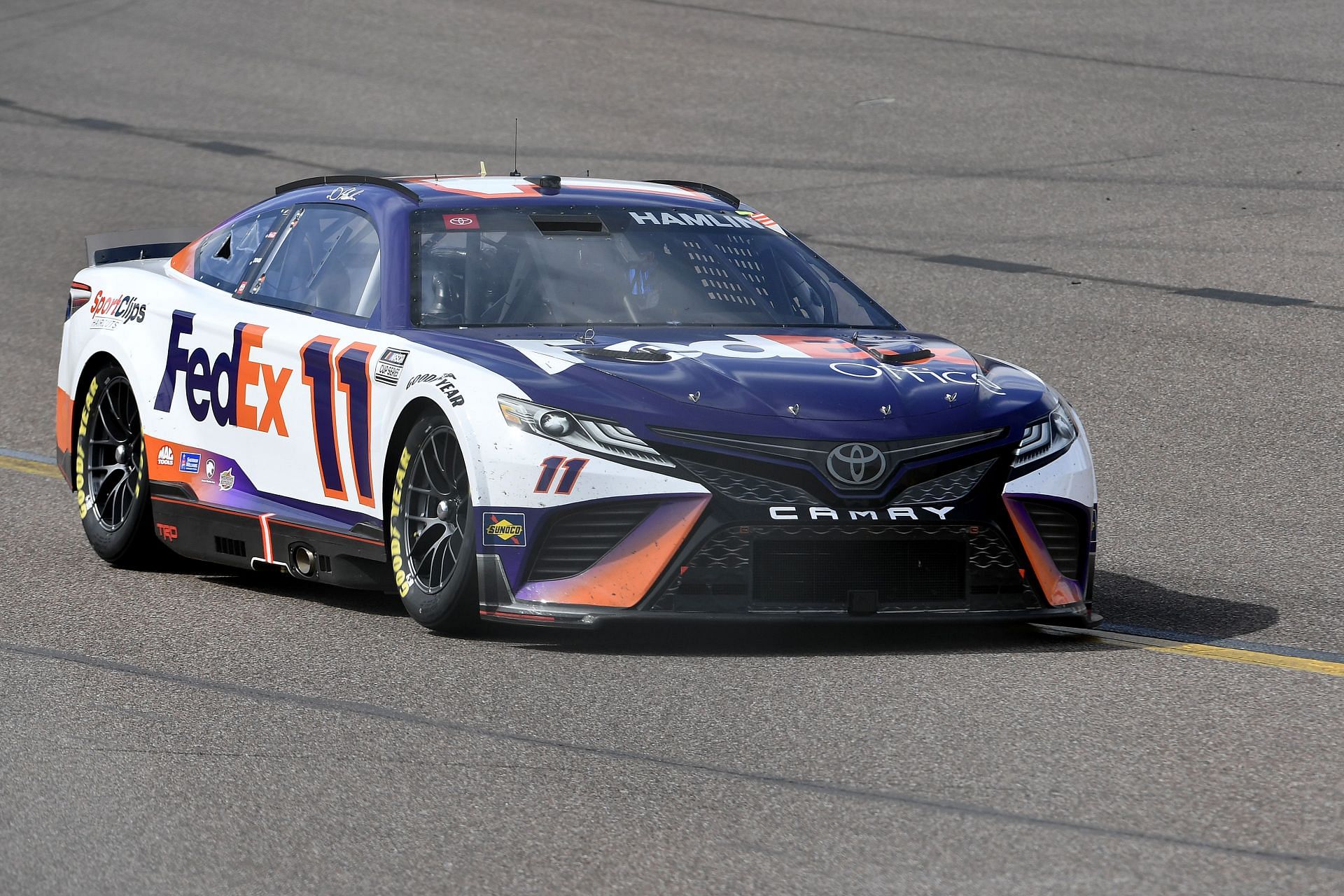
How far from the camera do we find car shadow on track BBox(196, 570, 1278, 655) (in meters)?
6.46

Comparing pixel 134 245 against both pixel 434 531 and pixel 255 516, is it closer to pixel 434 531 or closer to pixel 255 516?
pixel 255 516

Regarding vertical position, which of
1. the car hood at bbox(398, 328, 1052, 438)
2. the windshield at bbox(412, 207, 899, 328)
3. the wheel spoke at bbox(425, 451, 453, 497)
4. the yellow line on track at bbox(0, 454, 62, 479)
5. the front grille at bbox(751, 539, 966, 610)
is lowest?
the yellow line on track at bbox(0, 454, 62, 479)

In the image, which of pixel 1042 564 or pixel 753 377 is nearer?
pixel 753 377

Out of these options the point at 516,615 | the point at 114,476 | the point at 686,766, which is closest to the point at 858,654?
the point at 516,615

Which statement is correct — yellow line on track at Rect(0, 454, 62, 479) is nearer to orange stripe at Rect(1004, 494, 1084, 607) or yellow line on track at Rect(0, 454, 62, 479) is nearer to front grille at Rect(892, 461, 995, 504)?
front grille at Rect(892, 461, 995, 504)

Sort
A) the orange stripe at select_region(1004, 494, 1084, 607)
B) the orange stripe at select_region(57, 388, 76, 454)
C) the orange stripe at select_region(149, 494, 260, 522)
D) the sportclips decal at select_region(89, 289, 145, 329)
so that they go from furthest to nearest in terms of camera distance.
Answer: the orange stripe at select_region(57, 388, 76, 454), the sportclips decal at select_region(89, 289, 145, 329), the orange stripe at select_region(149, 494, 260, 522), the orange stripe at select_region(1004, 494, 1084, 607)

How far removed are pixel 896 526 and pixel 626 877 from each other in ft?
Answer: 6.99

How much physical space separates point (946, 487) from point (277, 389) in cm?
246

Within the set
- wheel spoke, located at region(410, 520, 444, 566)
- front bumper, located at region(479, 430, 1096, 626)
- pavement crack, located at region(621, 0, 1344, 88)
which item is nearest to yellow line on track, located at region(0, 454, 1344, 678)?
front bumper, located at region(479, 430, 1096, 626)

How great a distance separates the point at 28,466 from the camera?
1055cm

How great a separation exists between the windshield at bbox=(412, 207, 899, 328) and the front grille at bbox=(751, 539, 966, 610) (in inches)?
49.6

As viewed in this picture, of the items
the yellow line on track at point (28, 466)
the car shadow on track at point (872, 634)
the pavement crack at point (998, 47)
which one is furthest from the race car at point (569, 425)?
the pavement crack at point (998, 47)

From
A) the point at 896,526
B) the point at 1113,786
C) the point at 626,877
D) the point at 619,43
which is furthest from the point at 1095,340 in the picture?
the point at 619,43

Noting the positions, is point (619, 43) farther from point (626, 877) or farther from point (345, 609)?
point (626, 877)
